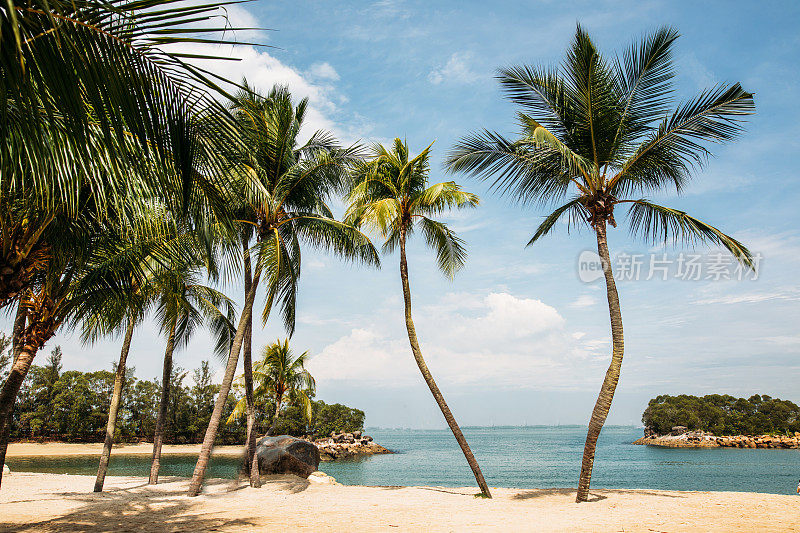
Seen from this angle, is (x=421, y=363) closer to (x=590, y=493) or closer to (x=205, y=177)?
(x=590, y=493)

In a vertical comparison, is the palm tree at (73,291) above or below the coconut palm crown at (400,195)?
below

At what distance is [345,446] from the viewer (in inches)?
2197

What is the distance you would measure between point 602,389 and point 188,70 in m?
10.2

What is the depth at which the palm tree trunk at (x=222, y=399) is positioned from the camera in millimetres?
11953

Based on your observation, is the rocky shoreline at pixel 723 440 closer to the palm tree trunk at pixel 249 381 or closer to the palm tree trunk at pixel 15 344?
the palm tree trunk at pixel 249 381

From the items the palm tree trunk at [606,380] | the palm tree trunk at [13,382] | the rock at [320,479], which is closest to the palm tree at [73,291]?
the palm tree trunk at [13,382]

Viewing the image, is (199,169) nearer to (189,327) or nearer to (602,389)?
(602,389)

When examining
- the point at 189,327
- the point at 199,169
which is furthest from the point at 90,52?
the point at 189,327

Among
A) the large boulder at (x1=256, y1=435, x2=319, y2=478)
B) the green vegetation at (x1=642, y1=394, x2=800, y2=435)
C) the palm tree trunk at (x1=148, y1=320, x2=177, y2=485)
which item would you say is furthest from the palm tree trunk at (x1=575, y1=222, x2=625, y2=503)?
the green vegetation at (x1=642, y1=394, x2=800, y2=435)

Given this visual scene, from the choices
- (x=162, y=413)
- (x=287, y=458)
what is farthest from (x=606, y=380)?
(x=162, y=413)

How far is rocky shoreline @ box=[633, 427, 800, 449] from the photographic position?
199 feet

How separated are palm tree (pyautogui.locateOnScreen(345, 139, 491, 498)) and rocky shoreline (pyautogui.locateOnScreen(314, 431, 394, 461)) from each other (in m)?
42.5

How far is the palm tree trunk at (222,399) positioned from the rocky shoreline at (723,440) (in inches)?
2841

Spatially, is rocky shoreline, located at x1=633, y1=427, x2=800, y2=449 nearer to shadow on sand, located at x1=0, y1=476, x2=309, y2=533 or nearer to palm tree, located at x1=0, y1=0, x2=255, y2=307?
shadow on sand, located at x1=0, y1=476, x2=309, y2=533
